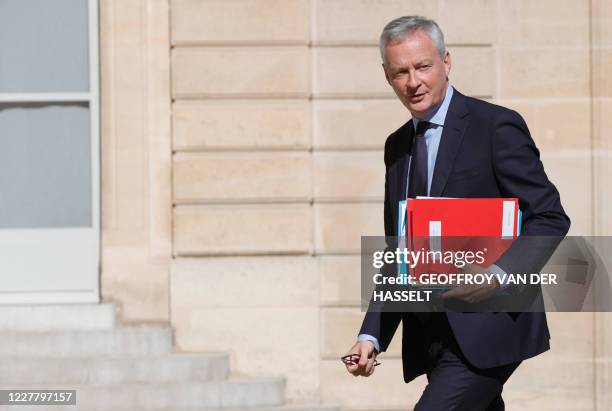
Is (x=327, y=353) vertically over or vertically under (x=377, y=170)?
under

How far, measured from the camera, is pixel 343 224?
762cm

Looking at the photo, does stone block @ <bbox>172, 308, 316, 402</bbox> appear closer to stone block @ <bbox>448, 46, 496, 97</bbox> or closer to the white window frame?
the white window frame

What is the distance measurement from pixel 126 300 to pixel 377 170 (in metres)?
1.82

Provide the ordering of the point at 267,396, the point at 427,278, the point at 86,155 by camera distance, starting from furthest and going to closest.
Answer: the point at 86,155, the point at 267,396, the point at 427,278

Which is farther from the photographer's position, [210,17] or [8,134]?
[8,134]

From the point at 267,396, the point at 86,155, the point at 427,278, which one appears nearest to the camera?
the point at 427,278

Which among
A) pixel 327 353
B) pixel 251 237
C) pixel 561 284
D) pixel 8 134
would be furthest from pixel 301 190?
pixel 561 284

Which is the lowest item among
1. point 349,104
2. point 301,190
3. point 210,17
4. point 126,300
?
point 126,300

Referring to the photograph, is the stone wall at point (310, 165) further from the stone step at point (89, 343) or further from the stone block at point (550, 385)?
the stone step at point (89, 343)

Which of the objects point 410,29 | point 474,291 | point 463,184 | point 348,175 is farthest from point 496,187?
point 348,175

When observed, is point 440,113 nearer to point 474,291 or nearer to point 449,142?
point 449,142

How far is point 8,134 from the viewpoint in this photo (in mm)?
8117

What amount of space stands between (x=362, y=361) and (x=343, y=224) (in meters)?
3.87

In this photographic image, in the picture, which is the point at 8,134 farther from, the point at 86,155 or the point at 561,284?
the point at 561,284
